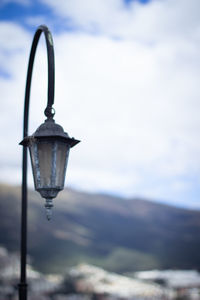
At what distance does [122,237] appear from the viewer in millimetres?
29375

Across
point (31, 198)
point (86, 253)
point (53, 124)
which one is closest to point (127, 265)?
point (86, 253)

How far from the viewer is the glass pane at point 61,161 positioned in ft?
11.8

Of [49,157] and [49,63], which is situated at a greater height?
[49,63]

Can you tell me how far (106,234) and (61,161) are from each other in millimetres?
26377

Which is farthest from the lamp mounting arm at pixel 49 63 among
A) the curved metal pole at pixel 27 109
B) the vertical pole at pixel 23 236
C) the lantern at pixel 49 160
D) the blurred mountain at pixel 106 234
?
the blurred mountain at pixel 106 234

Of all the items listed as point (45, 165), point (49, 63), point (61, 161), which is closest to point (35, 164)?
point (45, 165)

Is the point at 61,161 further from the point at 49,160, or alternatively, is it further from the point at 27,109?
the point at 27,109

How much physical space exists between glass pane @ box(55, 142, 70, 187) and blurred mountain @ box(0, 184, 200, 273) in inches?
827

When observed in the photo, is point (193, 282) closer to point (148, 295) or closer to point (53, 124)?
point (148, 295)

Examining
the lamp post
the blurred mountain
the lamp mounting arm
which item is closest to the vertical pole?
the lamp mounting arm

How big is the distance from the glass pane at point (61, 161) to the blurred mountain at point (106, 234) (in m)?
21.0

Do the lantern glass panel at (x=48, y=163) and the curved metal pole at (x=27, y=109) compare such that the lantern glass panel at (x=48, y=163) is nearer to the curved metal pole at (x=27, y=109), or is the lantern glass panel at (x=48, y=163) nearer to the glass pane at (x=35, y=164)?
the glass pane at (x=35, y=164)

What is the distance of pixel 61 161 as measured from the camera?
143 inches

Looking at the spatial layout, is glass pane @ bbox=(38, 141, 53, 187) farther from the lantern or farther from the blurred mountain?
the blurred mountain
